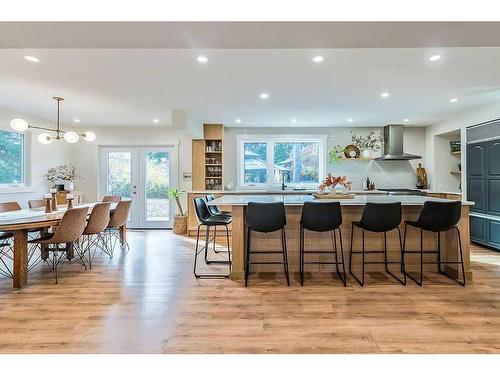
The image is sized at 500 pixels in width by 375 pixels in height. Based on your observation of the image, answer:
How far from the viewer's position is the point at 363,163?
690cm

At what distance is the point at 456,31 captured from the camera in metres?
1.47

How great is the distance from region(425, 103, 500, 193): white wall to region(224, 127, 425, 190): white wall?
0.75ft

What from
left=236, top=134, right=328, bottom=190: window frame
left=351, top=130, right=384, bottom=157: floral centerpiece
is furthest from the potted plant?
left=351, top=130, right=384, bottom=157: floral centerpiece

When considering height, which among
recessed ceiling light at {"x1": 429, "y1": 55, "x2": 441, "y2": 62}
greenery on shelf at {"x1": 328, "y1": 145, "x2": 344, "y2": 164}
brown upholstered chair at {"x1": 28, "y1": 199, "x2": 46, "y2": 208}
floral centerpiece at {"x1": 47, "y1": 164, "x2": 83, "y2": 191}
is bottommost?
brown upholstered chair at {"x1": 28, "y1": 199, "x2": 46, "y2": 208}

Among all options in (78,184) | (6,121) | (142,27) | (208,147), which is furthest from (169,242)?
(142,27)

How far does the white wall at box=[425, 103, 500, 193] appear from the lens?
484cm

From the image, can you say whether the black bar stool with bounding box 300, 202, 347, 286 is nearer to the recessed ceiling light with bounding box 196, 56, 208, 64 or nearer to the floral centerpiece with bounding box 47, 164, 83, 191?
the recessed ceiling light with bounding box 196, 56, 208, 64

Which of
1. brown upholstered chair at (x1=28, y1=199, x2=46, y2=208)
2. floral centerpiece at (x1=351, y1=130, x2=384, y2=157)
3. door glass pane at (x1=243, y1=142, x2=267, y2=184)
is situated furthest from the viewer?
door glass pane at (x1=243, y1=142, x2=267, y2=184)

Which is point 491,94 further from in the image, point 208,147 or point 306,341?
point 208,147

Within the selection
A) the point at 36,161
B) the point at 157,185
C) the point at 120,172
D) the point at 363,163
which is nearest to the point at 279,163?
the point at 363,163

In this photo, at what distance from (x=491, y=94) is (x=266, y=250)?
3986mm

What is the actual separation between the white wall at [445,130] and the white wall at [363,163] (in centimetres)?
23
